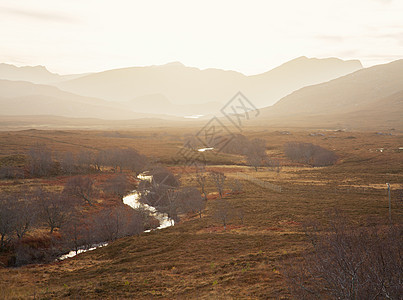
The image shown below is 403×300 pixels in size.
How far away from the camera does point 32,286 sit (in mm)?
23406

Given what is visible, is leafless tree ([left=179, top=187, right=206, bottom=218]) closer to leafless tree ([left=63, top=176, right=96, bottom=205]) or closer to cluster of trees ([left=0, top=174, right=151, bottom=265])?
cluster of trees ([left=0, top=174, right=151, bottom=265])

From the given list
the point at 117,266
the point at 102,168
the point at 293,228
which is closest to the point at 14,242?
the point at 117,266

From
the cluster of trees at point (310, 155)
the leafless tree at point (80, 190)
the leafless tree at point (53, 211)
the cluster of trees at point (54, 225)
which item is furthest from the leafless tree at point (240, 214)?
the cluster of trees at point (310, 155)

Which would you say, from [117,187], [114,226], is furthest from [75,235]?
[117,187]

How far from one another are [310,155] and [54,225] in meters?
93.8

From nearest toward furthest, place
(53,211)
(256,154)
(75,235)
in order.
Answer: (75,235), (53,211), (256,154)

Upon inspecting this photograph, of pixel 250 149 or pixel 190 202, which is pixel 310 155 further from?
pixel 190 202

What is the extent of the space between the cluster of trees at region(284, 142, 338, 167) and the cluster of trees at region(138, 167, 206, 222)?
61.8 meters

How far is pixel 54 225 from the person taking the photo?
4394 cm

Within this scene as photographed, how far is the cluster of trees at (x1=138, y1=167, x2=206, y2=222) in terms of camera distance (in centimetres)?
5195

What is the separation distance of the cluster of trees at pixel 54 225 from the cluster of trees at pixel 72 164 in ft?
100

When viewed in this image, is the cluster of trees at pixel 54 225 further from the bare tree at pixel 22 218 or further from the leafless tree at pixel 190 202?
the leafless tree at pixel 190 202

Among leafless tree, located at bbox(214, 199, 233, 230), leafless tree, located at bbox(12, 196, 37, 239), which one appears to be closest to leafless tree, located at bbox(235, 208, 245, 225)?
leafless tree, located at bbox(214, 199, 233, 230)

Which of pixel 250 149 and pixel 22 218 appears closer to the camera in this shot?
pixel 22 218
